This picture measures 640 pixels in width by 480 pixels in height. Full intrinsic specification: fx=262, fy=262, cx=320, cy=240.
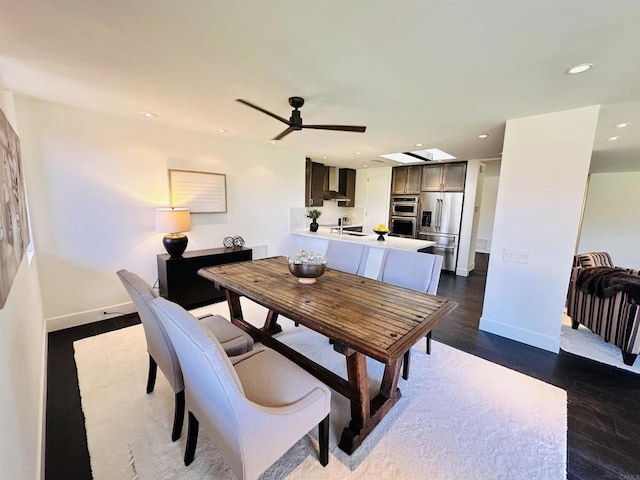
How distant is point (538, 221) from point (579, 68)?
147 centimetres

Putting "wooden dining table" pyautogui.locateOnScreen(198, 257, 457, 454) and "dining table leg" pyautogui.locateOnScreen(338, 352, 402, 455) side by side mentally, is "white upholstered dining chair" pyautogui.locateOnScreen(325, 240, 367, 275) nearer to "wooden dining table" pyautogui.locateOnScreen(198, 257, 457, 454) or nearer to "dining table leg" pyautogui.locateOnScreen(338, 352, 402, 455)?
"wooden dining table" pyautogui.locateOnScreen(198, 257, 457, 454)

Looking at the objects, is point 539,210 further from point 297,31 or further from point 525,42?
point 297,31

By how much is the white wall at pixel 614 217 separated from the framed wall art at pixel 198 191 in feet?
26.6

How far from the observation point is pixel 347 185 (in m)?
6.70

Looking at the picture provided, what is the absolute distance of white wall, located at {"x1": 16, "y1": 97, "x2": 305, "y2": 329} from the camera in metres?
2.66

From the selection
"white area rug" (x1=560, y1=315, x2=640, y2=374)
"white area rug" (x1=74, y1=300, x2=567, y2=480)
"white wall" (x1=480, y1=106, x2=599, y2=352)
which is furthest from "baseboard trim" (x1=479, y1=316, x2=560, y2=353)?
"white area rug" (x1=74, y1=300, x2=567, y2=480)

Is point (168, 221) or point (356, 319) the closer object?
point (356, 319)

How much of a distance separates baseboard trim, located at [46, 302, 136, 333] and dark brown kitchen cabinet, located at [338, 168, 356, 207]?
16.2 ft

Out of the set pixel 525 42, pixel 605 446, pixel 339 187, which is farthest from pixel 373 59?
pixel 339 187

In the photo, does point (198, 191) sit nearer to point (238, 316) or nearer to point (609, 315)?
point (238, 316)

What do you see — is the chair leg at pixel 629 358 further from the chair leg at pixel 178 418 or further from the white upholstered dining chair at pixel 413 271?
the chair leg at pixel 178 418

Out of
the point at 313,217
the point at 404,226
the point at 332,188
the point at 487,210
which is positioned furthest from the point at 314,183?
the point at 487,210

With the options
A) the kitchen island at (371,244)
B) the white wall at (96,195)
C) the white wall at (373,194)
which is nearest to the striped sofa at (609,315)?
the kitchen island at (371,244)

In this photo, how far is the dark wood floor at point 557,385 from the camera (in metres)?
1.50
